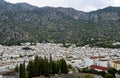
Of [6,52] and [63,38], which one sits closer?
[6,52]

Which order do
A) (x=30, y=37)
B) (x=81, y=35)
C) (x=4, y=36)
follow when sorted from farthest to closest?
(x=81, y=35) → (x=30, y=37) → (x=4, y=36)

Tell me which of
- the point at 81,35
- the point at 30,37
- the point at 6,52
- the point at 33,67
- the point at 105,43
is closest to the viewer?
the point at 33,67

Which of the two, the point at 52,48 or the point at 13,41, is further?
the point at 13,41

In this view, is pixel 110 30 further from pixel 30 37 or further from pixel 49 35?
pixel 30 37

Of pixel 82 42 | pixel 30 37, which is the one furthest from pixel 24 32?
pixel 82 42

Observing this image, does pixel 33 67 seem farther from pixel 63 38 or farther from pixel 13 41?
pixel 63 38

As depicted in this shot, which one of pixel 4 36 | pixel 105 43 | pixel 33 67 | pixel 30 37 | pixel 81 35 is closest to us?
pixel 33 67

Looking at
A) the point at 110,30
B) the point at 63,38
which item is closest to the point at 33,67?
the point at 63,38

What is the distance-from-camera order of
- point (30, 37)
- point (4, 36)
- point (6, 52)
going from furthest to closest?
point (30, 37), point (4, 36), point (6, 52)

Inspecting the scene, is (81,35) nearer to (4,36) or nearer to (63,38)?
(63,38)
